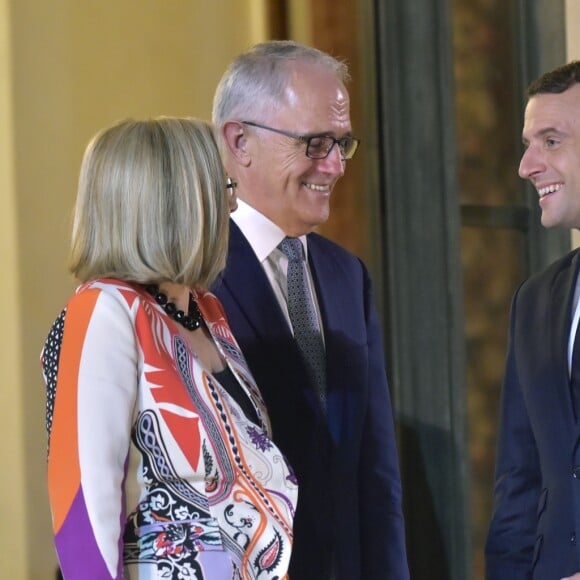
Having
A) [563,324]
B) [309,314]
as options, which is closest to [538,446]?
[563,324]

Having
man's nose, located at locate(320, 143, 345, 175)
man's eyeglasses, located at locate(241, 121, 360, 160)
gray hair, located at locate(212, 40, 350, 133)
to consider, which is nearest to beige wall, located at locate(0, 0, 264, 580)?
gray hair, located at locate(212, 40, 350, 133)

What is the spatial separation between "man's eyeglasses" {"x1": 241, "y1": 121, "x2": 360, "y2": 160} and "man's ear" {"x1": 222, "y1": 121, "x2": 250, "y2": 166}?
0.10 ft

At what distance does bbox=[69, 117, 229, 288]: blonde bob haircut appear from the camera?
6.23 ft

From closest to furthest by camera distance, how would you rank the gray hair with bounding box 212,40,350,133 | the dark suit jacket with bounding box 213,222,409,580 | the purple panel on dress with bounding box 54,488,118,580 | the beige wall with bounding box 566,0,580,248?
the purple panel on dress with bounding box 54,488,118,580, the dark suit jacket with bounding box 213,222,409,580, the gray hair with bounding box 212,40,350,133, the beige wall with bounding box 566,0,580,248

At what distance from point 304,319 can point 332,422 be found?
0.24 meters

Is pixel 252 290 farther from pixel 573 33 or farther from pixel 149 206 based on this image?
pixel 573 33

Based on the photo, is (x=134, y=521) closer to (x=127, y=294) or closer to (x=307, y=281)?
(x=127, y=294)

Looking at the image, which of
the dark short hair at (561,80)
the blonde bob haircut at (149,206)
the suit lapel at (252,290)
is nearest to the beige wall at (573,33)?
the dark short hair at (561,80)

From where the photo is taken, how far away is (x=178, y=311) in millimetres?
2012

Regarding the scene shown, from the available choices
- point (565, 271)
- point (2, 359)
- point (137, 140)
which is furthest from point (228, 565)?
point (2, 359)

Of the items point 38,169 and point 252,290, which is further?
point 38,169

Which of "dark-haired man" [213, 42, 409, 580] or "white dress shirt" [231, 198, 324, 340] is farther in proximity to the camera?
"white dress shirt" [231, 198, 324, 340]

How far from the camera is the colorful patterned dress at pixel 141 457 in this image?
69.7 inches

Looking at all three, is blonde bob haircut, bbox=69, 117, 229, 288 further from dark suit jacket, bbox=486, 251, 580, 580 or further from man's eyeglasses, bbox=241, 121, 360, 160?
dark suit jacket, bbox=486, 251, 580, 580
